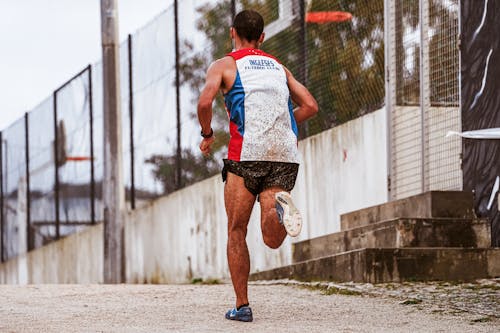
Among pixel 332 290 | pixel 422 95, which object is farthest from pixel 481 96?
pixel 332 290

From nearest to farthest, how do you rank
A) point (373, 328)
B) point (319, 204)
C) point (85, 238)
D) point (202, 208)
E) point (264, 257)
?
point (373, 328)
point (319, 204)
point (264, 257)
point (202, 208)
point (85, 238)

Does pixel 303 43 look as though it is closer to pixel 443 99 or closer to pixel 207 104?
pixel 443 99

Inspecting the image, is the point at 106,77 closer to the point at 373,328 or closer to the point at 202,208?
the point at 202,208

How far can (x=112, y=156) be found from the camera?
19312 mm

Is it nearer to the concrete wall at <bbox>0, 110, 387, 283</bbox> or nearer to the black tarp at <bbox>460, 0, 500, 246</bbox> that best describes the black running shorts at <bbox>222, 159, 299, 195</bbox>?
the black tarp at <bbox>460, 0, 500, 246</bbox>

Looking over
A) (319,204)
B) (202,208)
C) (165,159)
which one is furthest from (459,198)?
(165,159)

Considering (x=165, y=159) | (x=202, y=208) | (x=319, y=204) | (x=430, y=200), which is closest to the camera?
(x=430, y=200)

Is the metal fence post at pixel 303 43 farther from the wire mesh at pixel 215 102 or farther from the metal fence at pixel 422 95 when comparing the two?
the metal fence at pixel 422 95

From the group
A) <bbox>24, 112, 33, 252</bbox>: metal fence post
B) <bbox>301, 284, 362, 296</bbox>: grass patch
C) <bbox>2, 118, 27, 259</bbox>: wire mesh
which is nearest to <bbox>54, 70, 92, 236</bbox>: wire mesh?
<bbox>24, 112, 33, 252</bbox>: metal fence post

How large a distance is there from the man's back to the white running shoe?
345mm

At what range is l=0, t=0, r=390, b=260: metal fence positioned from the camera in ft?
46.2

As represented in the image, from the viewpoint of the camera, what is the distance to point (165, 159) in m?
19.5

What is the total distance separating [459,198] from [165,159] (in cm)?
807

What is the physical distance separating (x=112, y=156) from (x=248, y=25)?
10.8 m
